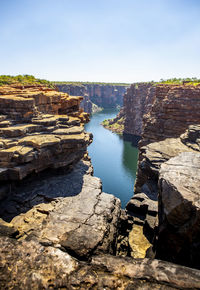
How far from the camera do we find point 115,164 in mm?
43938

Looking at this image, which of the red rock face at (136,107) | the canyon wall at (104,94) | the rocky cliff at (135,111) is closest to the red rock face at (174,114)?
the rocky cliff at (135,111)

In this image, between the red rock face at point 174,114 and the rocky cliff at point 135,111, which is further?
the rocky cliff at point 135,111

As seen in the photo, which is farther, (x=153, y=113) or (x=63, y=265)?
(x=153, y=113)

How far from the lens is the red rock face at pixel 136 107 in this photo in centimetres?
7394

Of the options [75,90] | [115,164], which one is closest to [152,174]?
[115,164]

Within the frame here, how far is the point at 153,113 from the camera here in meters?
37.6

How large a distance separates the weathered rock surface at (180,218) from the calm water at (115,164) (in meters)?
18.4

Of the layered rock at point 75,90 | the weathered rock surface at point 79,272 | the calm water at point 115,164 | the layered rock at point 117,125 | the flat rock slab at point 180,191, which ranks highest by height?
the layered rock at point 75,90

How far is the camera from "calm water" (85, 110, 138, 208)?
31672 mm

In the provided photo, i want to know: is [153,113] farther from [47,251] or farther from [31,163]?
[47,251]

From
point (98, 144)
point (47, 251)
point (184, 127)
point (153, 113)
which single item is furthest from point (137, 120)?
point (47, 251)

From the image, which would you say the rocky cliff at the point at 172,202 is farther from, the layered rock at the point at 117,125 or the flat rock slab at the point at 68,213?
the layered rock at the point at 117,125

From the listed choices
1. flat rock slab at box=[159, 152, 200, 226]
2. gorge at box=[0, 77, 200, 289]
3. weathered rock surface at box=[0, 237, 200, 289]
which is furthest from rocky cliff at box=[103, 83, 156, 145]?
weathered rock surface at box=[0, 237, 200, 289]

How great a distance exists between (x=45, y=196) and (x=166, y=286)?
8426 mm
